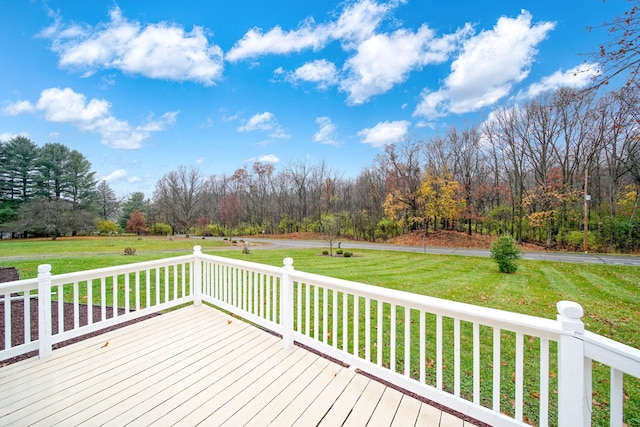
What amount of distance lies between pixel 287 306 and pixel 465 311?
1.82 m

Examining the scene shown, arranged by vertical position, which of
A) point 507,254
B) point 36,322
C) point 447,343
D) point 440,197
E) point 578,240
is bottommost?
point 447,343

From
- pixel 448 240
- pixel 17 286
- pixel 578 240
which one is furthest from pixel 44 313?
pixel 578 240

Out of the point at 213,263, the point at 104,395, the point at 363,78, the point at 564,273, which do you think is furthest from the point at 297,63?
the point at 564,273

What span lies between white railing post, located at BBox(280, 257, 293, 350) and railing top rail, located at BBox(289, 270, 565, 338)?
57cm

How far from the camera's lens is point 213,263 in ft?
13.2

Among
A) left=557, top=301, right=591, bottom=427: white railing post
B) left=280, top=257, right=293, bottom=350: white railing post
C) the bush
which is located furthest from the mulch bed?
the bush

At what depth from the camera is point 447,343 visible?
→ 3.80m

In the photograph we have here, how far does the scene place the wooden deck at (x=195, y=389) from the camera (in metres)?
1.84

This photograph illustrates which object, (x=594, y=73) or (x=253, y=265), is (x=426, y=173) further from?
(x=253, y=265)

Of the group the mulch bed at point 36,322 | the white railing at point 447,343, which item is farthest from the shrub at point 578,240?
the mulch bed at point 36,322

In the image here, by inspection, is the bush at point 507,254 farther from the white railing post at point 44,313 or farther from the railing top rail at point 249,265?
the white railing post at point 44,313

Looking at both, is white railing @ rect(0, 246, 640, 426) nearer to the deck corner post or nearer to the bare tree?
the deck corner post

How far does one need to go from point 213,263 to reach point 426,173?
18793 millimetres

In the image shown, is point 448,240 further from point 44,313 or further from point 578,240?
point 44,313
